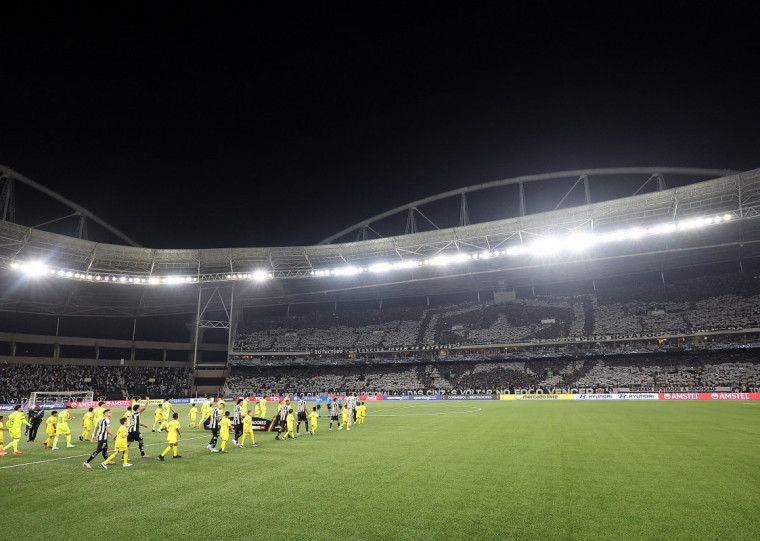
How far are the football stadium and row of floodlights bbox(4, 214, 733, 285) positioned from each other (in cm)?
26

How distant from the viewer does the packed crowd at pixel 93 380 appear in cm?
4816

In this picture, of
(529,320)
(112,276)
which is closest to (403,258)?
(529,320)

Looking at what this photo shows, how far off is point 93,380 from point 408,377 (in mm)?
40199

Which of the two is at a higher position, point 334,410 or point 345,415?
point 334,410

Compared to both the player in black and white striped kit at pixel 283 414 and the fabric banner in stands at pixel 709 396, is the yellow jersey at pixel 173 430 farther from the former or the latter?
the fabric banner in stands at pixel 709 396

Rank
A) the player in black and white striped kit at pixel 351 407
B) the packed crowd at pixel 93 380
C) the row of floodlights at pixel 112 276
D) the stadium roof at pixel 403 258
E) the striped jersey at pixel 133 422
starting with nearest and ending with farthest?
1. the striped jersey at pixel 133 422
2. the player in black and white striped kit at pixel 351 407
3. the stadium roof at pixel 403 258
4. the row of floodlights at pixel 112 276
5. the packed crowd at pixel 93 380

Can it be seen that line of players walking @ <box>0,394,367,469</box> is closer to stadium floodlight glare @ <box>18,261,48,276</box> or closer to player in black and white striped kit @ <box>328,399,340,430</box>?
player in black and white striped kit @ <box>328,399,340,430</box>

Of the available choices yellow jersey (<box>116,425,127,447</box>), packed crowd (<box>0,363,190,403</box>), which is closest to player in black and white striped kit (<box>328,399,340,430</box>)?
yellow jersey (<box>116,425,127,447</box>)

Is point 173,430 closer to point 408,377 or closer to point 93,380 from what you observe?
point 408,377

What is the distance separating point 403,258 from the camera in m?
50.0

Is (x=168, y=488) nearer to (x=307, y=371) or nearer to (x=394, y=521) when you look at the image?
(x=394, y=521)

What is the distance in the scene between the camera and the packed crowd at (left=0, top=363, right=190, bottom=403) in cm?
4816

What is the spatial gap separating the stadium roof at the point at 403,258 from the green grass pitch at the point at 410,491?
91.5 ft

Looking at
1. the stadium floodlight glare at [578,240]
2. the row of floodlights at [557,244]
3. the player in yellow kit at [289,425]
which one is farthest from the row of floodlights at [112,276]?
the player in yellow kit at [289,425]
